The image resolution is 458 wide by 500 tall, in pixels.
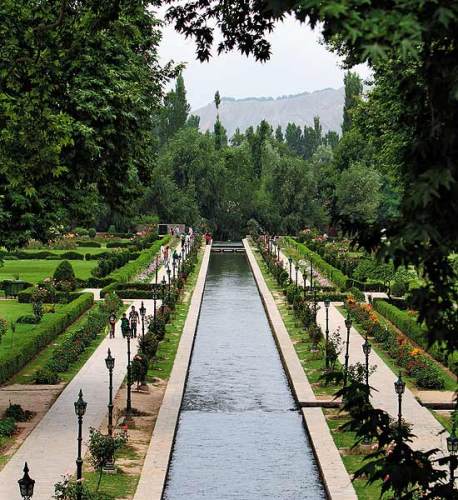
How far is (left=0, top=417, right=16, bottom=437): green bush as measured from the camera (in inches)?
841

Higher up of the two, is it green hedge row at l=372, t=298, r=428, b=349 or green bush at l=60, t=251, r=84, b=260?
green bush at l=60, t=251, r=84, b=260

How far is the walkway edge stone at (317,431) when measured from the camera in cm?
1818

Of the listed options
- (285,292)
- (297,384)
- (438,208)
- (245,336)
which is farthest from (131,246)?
(438,208)

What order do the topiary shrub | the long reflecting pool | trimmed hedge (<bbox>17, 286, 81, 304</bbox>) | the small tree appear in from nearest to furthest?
the small tree
the long reflecting pool
trimmed hedge (<bbox>17, 286, 81, 304</bbox>)
the topiary shrub

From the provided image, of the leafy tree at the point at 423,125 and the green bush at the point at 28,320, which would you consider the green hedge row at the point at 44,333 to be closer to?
the green bush at the point at 28,320

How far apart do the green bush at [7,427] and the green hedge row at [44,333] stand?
17.1 feet

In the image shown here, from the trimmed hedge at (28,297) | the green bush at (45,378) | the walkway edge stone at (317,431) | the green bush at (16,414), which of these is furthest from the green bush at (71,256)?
the green bush at (16,414)

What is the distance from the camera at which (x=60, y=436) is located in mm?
21609

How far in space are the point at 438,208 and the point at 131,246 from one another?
2750 inches

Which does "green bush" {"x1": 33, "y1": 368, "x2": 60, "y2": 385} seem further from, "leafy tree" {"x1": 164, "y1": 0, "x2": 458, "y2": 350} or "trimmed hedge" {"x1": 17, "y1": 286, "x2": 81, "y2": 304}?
"leafy tree" {"x1": 164, "y1": 0, "x2": 458, "y2": 350}

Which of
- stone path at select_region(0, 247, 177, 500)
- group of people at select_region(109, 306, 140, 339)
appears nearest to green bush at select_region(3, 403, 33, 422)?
stone path at select_region(0, 247, 177, 500)

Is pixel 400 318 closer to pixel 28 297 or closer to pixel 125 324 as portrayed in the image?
pixel 125 324

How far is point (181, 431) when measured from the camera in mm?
23656

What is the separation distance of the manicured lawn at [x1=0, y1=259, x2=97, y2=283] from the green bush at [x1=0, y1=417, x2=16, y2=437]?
102 ft
